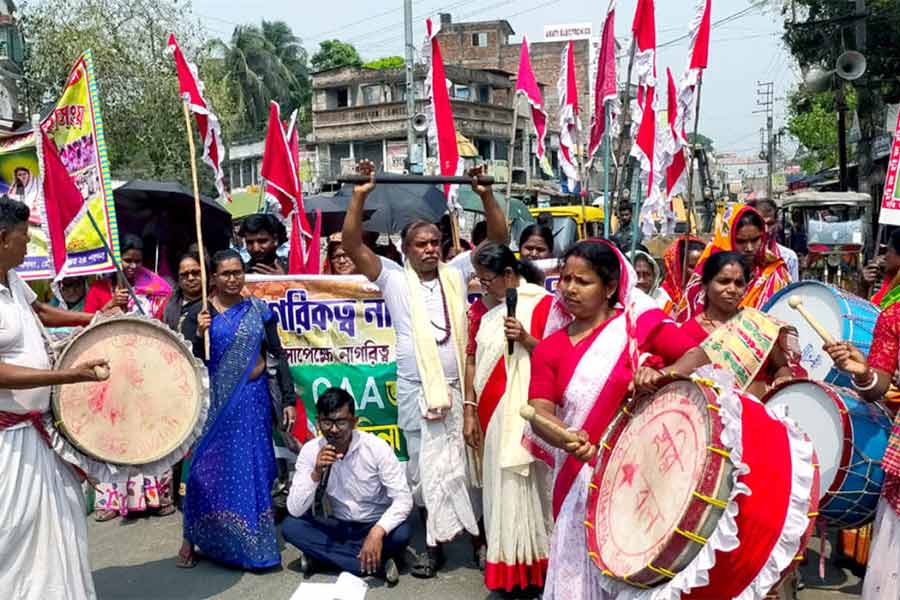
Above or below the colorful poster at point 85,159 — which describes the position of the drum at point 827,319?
below

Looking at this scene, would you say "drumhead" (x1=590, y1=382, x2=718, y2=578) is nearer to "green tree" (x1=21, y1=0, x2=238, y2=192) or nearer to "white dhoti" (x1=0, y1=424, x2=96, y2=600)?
"white dhoti" (x1=0, y1=424, x2=96, y2=600)

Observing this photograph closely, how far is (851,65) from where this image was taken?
1336 centimetres

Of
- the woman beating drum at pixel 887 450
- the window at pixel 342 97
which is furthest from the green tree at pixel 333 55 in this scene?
the woman beating drum at pixel 887 450

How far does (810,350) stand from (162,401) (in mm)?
3215

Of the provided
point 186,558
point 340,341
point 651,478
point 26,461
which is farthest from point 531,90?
point 651,478

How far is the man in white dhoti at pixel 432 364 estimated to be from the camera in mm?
4492

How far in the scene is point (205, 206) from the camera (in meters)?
7.36

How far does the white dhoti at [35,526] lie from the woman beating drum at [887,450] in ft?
9.91

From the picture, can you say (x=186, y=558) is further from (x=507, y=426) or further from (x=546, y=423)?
(x=546, y=423)

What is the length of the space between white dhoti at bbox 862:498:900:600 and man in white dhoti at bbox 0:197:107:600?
289 centimetres

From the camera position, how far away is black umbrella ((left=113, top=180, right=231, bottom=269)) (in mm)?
7270

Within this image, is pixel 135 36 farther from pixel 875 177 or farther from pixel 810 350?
pixel 810 350

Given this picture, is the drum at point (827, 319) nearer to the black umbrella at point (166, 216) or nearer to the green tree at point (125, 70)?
the black umbrella at point (166, 216)

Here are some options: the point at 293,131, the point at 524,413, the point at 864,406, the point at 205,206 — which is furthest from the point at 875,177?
the point at 524,413
